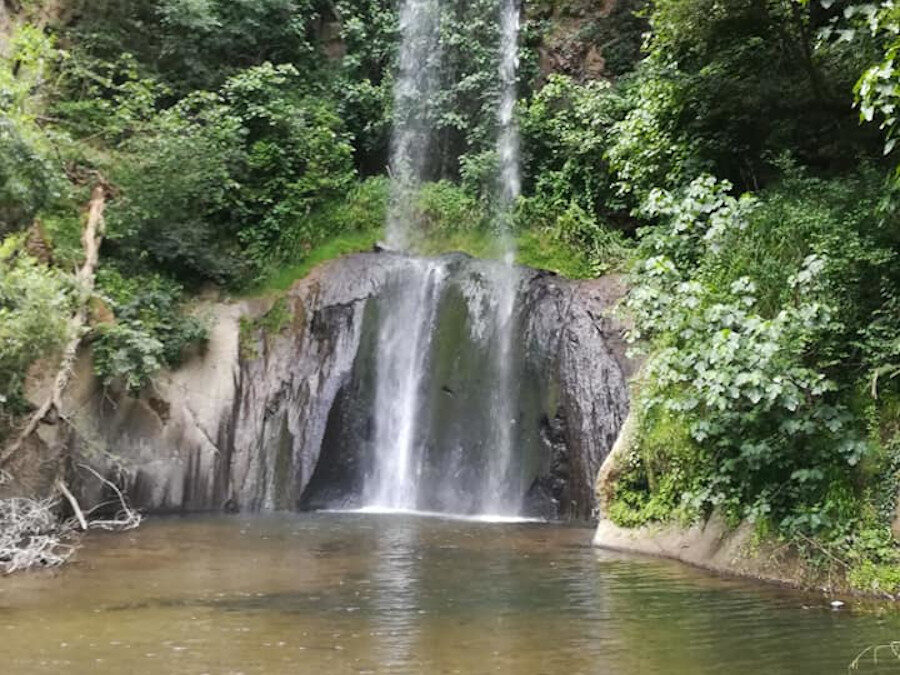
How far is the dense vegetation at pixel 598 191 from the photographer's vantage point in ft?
31.0

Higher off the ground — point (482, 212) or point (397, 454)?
point (482, 212)

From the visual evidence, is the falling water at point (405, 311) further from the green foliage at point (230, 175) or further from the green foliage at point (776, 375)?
the green foliage at point (776, 375)

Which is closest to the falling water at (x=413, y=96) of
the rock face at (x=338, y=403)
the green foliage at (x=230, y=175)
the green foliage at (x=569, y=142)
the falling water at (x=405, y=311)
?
the falling water at (x=405, y=311)

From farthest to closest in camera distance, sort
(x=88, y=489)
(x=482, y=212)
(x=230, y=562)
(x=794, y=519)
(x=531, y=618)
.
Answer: (x=482, y=212) → (x=88, y=489) → (x=230, y=562) → (x=794, y=519) → (x=531, y=618)

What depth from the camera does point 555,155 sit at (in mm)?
20062

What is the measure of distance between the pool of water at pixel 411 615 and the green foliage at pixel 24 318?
274 cm

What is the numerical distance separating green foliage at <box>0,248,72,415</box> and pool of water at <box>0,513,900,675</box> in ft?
9.00

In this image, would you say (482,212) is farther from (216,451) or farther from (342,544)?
(342,544)

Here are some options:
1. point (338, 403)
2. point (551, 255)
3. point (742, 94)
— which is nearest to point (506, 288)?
point (551, 255)

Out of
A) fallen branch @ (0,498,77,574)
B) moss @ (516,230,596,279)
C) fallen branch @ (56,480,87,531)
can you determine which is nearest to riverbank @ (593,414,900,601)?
moss @ (516,230,596,279)

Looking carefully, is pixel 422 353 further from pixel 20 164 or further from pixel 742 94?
pixel 20 164

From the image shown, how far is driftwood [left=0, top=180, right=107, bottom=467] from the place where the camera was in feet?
42.5

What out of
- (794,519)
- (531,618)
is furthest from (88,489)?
(794,519)

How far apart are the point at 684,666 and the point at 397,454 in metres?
10.9
